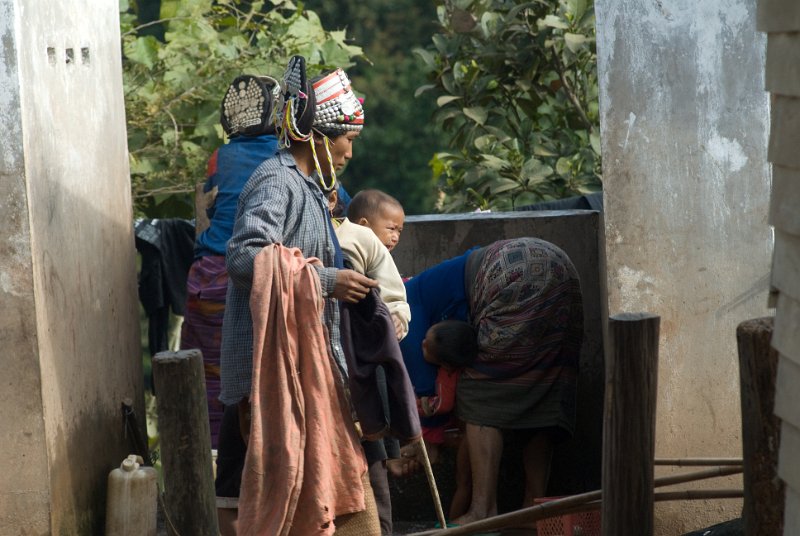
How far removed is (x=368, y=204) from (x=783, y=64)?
2.52 meters

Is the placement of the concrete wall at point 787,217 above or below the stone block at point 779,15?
below

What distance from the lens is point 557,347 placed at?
5203mm

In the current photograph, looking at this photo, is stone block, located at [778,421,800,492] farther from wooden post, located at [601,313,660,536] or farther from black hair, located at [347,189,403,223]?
black hair, located at [347,189,403,223]

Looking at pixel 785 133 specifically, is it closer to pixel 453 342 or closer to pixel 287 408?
pixel 287 408

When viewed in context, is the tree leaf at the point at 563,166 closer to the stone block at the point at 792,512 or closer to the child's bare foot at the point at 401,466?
the child's bare foot at the point at 401,466

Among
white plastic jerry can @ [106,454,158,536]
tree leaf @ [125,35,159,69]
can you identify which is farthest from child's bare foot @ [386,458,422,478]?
tree leaf @ [125,35,159,69]

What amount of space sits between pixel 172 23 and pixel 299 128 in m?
5.08

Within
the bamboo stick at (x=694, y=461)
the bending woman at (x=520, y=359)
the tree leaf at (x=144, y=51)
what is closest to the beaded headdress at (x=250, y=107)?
the bending woman at (x=520, y=359)

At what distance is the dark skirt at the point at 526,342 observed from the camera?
5.15 m

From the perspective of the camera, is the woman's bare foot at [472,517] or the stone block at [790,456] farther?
the woman's bare foot at [472,517]

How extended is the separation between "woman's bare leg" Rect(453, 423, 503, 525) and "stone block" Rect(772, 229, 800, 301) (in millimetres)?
2534

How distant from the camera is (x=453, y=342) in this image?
17.0ft

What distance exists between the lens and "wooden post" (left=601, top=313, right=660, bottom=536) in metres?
3.53

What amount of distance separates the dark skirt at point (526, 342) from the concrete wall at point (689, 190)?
0.54 m
